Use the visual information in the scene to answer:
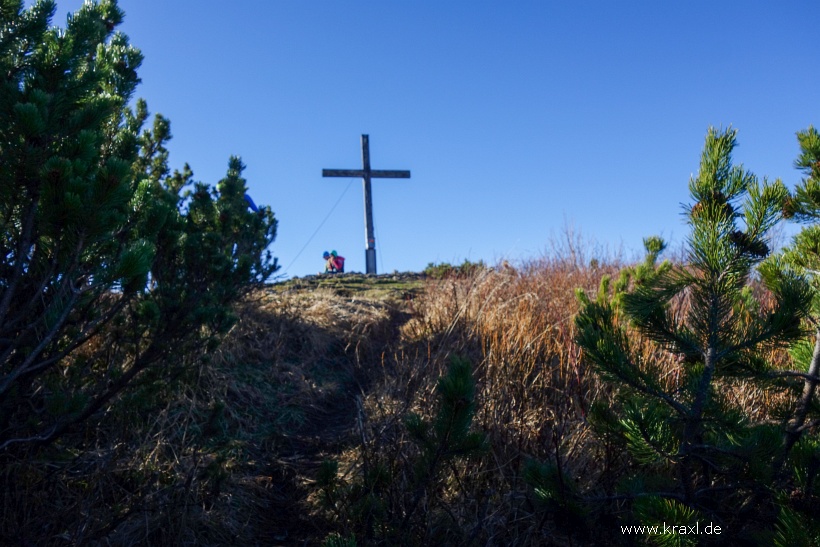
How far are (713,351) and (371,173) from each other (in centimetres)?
1144

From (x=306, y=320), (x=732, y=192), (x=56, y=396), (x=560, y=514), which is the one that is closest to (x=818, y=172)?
(x=732, y=192)

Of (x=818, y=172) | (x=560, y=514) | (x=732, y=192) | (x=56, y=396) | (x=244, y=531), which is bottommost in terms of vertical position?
(x=244, y=531)

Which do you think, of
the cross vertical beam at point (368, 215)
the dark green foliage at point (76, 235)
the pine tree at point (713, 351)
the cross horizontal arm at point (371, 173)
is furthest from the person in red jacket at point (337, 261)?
the pine tree at point (713, 351)

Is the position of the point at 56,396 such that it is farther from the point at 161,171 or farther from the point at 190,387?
the point at 161,171

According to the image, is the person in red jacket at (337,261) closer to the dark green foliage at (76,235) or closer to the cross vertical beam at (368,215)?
the cross vertical beam at (368,215)

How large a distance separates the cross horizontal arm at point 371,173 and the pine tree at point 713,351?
1114 centimetres

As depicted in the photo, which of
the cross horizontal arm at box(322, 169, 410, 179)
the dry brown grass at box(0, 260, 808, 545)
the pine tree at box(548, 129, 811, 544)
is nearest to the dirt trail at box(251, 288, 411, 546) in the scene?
the dry brown grass at box(0, 260, 808, 545)

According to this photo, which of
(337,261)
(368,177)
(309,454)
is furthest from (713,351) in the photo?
(368,177)

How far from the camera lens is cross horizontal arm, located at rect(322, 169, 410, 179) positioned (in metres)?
12.9

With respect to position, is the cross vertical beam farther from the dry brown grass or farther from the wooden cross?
the dry brown grass

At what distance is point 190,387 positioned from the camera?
4289 millimetres

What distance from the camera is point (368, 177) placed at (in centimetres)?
1300

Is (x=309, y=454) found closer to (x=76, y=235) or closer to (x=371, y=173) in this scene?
(x=76, y=235)

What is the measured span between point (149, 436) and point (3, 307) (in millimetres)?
1672
